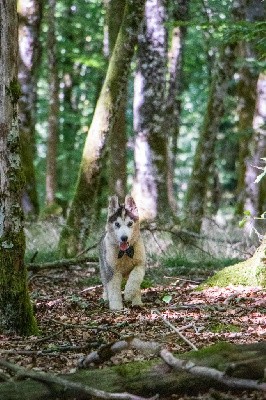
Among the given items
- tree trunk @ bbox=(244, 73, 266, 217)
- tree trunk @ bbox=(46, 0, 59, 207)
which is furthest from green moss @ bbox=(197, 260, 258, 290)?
tree trunk @ bbox=(46, 0, 59, 207)

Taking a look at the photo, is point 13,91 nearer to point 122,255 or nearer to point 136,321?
point 136,321

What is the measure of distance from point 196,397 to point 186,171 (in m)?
34.7

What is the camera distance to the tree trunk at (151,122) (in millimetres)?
13570

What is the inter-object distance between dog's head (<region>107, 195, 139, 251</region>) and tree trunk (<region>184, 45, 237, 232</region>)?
663cm

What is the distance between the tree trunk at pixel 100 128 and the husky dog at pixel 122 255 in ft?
9.94

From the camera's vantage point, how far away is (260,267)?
27.9 feet

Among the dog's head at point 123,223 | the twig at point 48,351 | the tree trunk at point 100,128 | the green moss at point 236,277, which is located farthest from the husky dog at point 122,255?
the tree trunk at point 100,128

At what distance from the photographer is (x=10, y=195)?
6.34 meters

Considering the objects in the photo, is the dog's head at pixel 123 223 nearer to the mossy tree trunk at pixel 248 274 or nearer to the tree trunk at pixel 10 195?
the mossy tree trunk at pixel 248 274

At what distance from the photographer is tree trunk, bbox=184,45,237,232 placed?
1495 cm

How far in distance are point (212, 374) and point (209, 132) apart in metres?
11.6

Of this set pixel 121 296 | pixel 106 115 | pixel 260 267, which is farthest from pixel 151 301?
pixel 106 115

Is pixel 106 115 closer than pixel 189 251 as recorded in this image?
Yes

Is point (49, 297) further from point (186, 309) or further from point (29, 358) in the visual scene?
point (29, 358)
